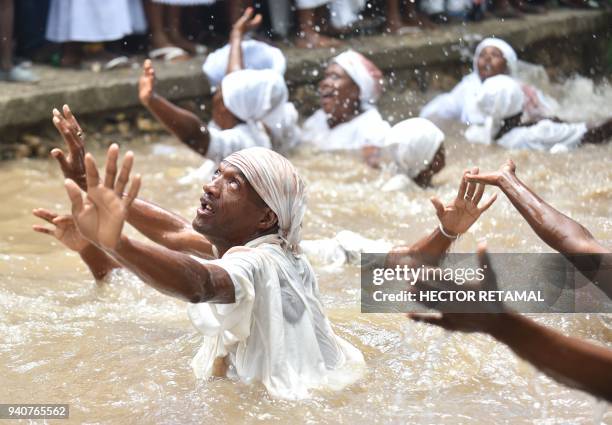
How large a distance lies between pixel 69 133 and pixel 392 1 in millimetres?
6648

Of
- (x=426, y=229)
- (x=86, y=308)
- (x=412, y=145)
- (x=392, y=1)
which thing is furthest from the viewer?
(x=392, y=1)

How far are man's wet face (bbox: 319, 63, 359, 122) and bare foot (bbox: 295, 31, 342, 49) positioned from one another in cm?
146

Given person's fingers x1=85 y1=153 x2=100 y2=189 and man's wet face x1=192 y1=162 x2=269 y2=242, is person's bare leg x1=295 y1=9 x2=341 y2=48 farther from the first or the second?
person's fingers x1=85 y1=153 x2=100 y2=189

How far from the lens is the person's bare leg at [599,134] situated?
905 cm

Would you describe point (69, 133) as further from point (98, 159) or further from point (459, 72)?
point (459, 72)

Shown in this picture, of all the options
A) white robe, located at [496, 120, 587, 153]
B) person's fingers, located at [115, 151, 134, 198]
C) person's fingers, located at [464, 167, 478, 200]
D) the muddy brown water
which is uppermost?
person's fingers, located at [115, 151, 134, 198]

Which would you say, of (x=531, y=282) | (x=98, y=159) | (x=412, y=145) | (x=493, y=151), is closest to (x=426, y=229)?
(x=412, y=145)

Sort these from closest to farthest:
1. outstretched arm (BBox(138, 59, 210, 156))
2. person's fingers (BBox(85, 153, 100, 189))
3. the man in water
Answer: person's fingers (BBox(85, 153, 100, 189)) → the man in water → outstretched arm (BBox(138, 59, 210, 156))

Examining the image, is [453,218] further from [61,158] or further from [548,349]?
[548,349]

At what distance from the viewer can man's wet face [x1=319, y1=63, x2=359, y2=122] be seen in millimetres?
8594

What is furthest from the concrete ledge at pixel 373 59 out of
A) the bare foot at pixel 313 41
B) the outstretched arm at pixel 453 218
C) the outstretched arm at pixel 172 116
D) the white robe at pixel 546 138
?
the outstretched arm at pixel 453 218

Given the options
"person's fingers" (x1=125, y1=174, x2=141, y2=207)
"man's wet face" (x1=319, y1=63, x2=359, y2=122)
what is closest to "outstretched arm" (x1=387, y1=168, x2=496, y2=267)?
"person's fingers" (x1=125, y1=174, x2=141, y2=207)

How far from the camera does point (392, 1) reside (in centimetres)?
1080

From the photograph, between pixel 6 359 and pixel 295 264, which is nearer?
pixel 295 264
